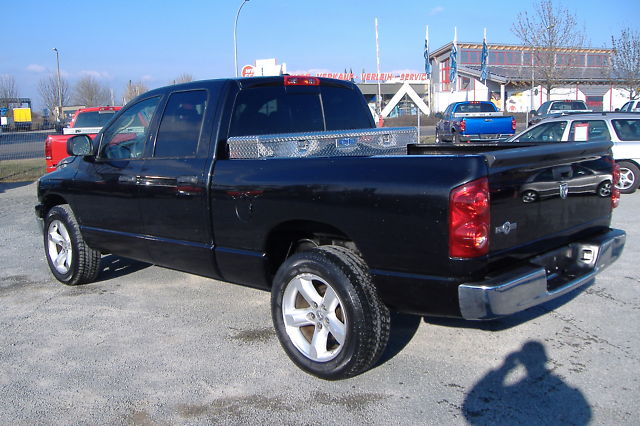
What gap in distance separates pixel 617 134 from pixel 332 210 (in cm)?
954

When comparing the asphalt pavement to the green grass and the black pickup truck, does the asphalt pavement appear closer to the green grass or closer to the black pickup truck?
the black pickup truck

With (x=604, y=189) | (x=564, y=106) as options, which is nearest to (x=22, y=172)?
(x=604, y=189)

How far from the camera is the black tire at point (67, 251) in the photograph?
5.74 meters

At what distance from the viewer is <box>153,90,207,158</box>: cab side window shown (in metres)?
4.56

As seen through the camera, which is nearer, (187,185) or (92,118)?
(187,185)

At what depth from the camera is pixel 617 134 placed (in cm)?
1117

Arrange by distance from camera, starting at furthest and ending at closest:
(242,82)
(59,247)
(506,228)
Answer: (59,247) → (242,82) → (506,228)

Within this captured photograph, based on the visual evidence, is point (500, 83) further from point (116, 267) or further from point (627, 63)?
point (116, 267)

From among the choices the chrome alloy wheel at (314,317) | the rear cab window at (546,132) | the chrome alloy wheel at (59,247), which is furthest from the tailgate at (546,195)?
the rear cab window at (546,132)

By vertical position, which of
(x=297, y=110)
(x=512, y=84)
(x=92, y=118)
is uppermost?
(x=512, y=84)

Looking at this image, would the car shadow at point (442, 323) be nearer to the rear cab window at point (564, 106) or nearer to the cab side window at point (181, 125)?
the cab side window at point (181, 125)

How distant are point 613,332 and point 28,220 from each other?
30.7 feet

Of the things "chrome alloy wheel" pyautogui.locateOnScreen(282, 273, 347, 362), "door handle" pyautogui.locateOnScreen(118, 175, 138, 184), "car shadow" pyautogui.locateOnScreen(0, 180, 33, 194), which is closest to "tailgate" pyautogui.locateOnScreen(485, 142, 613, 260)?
"chrome alloy wheel" pyautogui.locateOnScreen(282, 273, 347, 362)

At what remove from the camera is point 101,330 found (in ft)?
15.5
